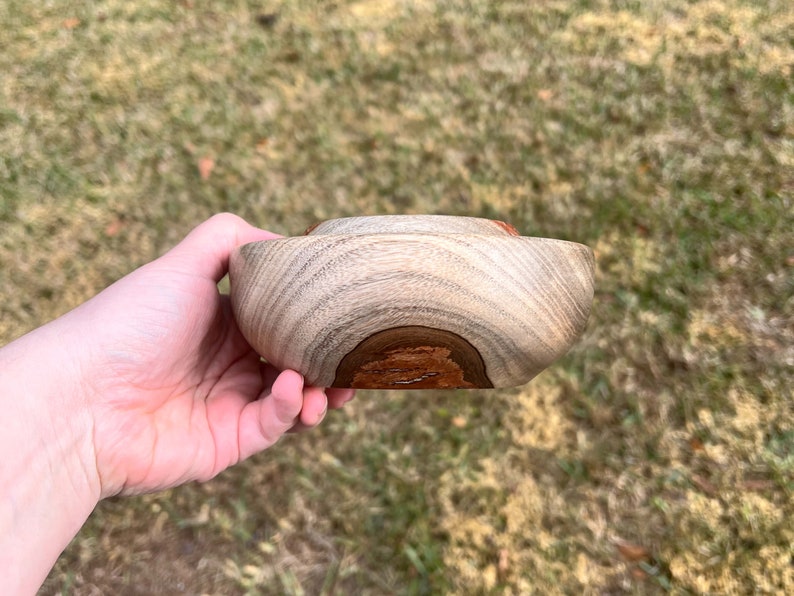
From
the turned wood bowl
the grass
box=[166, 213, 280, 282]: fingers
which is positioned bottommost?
the grass

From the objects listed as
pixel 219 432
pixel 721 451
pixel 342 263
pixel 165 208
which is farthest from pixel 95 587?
pixel 721 451

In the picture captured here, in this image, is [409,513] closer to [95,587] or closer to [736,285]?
[95,587]

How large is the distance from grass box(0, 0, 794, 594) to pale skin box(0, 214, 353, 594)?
606 mm

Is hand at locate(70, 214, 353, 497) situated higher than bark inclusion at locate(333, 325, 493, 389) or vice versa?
bark inclusion at locate(333, 325, 493, 389)

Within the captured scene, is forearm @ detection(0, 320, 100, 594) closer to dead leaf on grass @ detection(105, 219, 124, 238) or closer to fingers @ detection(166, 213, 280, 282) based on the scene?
fingers @ detection(166, 213, 280, 282)

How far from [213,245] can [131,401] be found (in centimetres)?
38

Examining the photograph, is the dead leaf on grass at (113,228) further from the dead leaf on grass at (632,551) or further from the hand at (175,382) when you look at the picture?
the dead leaf on grass at (632,551)

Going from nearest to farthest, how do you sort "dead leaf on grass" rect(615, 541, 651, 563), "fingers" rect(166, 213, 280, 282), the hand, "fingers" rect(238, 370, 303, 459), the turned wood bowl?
the turned wood bowl → "fingers" rect(238, 370, 303, 459) → the hand → "fingers" rect(166, 213, 280, 282) → "dead leaf on grass" rect(615, 541, 651, 563)

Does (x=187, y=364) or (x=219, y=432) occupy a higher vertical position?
(x=187, y=364)

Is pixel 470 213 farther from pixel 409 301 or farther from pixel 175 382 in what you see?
pixel 409 301

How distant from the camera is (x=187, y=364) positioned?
1488 millimetres

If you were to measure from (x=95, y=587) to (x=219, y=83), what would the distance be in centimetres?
205

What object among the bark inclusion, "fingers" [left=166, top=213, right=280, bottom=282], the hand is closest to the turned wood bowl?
the bark inclusion

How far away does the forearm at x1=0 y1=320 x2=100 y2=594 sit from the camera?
118 cm
